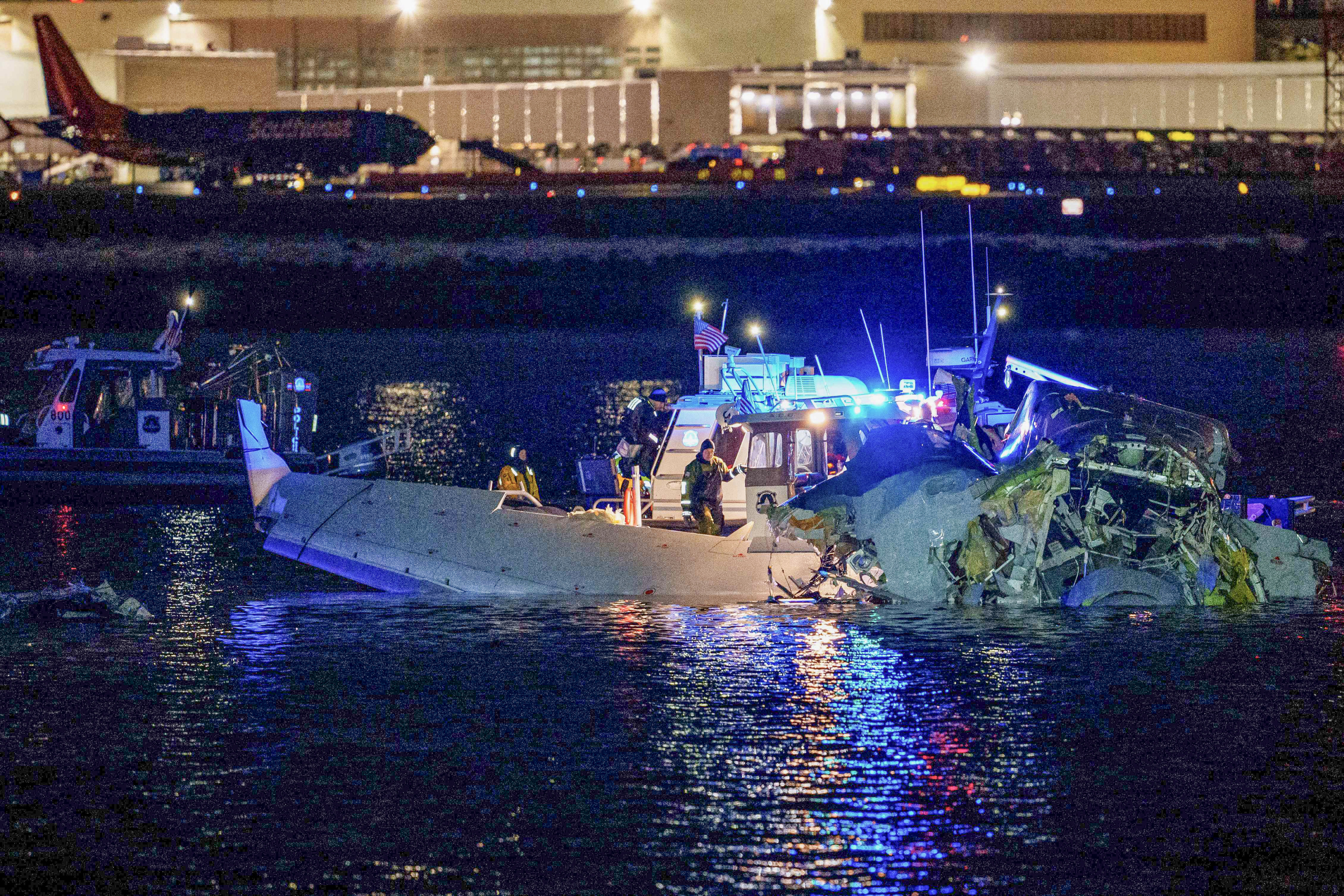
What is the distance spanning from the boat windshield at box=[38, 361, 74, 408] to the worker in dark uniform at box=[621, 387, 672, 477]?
591 inches

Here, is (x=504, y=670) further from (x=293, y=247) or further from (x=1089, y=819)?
(x=293, y=247)

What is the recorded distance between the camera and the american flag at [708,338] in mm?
23562

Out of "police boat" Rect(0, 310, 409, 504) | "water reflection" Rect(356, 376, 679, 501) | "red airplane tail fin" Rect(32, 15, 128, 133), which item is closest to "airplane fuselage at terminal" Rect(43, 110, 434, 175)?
"red airplane tail fin" Rect(32, 15, 128, 133)

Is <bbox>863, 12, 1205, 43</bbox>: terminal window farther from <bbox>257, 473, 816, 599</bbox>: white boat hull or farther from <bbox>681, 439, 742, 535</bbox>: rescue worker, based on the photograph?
<bbox>681, 439, 742, 535</bbox>: rescue worker

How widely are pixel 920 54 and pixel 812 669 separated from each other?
7796 cm

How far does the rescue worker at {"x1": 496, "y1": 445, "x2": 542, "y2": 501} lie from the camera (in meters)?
22.7

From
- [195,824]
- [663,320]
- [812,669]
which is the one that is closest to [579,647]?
[812,669]

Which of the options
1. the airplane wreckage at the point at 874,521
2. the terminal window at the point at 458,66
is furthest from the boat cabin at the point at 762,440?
the terminal window at the point at 458,66

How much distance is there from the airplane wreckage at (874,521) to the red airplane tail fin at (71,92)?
64200 millimetres

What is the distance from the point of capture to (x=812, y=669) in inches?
685

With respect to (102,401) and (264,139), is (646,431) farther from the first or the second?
(264,139)

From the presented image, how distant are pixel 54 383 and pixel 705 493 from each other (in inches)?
733

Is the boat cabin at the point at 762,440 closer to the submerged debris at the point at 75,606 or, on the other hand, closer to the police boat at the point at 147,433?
the submerged debris at the point at 75,606

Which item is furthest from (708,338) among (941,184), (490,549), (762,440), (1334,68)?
(1334,68)
